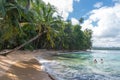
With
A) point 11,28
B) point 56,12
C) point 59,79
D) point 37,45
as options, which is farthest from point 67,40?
point 59,79

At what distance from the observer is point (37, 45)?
52.8 m

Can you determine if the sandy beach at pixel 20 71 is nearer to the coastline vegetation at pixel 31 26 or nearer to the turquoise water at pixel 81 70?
the turquoise water at pixel 81 70

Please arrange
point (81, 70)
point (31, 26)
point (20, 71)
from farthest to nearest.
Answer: point (31, 26), point (81, 70), point (20, 71)

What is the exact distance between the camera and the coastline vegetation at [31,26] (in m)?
16.6

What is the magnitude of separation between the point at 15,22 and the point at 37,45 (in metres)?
35.9

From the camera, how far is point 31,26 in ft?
90.5

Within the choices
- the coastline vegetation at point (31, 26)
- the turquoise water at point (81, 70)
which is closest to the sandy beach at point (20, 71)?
the turquoise water at point (81, 70)

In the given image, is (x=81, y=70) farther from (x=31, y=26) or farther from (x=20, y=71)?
(x=31, y=26)

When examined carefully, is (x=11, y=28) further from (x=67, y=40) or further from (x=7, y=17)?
(x=67, y=40)

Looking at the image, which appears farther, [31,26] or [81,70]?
[31,26]

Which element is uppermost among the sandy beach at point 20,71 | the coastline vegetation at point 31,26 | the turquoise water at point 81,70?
the coastline vegetation at point 31,26

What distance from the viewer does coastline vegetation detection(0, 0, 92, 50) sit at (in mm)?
16609

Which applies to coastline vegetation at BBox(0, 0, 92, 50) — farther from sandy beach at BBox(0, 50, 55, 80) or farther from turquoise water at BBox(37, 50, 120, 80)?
turquoise water at BBox(37, 50, 120, 80)

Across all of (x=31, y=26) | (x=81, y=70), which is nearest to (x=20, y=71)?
(x=81, y=70)
